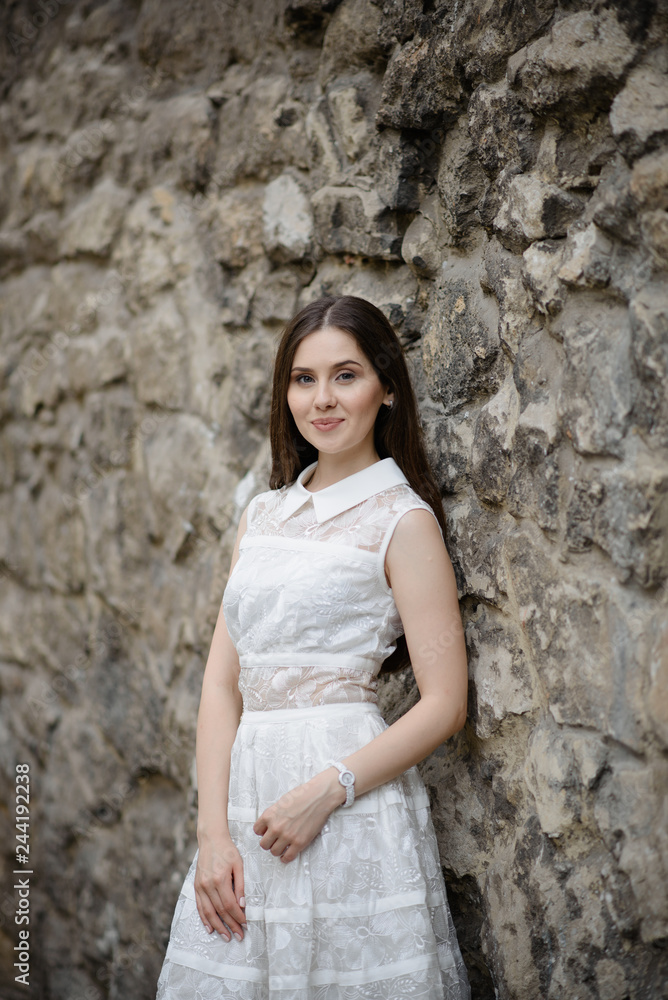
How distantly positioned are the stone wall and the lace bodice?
19 centimetres

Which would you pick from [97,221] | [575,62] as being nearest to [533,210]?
[575,62]

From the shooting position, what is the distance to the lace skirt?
4.46ft

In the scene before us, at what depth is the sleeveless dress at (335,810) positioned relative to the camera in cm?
137

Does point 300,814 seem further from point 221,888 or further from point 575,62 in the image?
point 575,62

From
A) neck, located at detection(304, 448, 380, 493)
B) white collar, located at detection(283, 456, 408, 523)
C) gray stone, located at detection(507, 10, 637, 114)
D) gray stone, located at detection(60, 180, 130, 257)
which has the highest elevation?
gray stone, located at detection(60, 180, 130, 257)

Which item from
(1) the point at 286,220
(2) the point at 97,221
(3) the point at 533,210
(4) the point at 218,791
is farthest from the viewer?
(2) the point at 97,221

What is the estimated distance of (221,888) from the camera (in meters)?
1.46

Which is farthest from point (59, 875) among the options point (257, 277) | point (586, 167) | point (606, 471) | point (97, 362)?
point (586, 167)

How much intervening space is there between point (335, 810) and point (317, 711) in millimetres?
178

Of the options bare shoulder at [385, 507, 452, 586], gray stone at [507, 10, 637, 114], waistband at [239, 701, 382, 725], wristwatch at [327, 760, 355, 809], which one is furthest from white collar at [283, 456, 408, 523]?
gray stone at [507, 10, 637, 114]

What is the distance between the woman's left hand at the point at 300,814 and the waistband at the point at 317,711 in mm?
114

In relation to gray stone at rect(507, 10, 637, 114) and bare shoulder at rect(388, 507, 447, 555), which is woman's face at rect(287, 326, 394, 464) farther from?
gray stone at rect(507, 10, 637, 114)

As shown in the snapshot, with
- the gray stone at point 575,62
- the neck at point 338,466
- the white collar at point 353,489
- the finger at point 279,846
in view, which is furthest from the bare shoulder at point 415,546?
the gray stone at point 575,62

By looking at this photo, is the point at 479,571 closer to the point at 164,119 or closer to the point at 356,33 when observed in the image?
the point at 356,33
